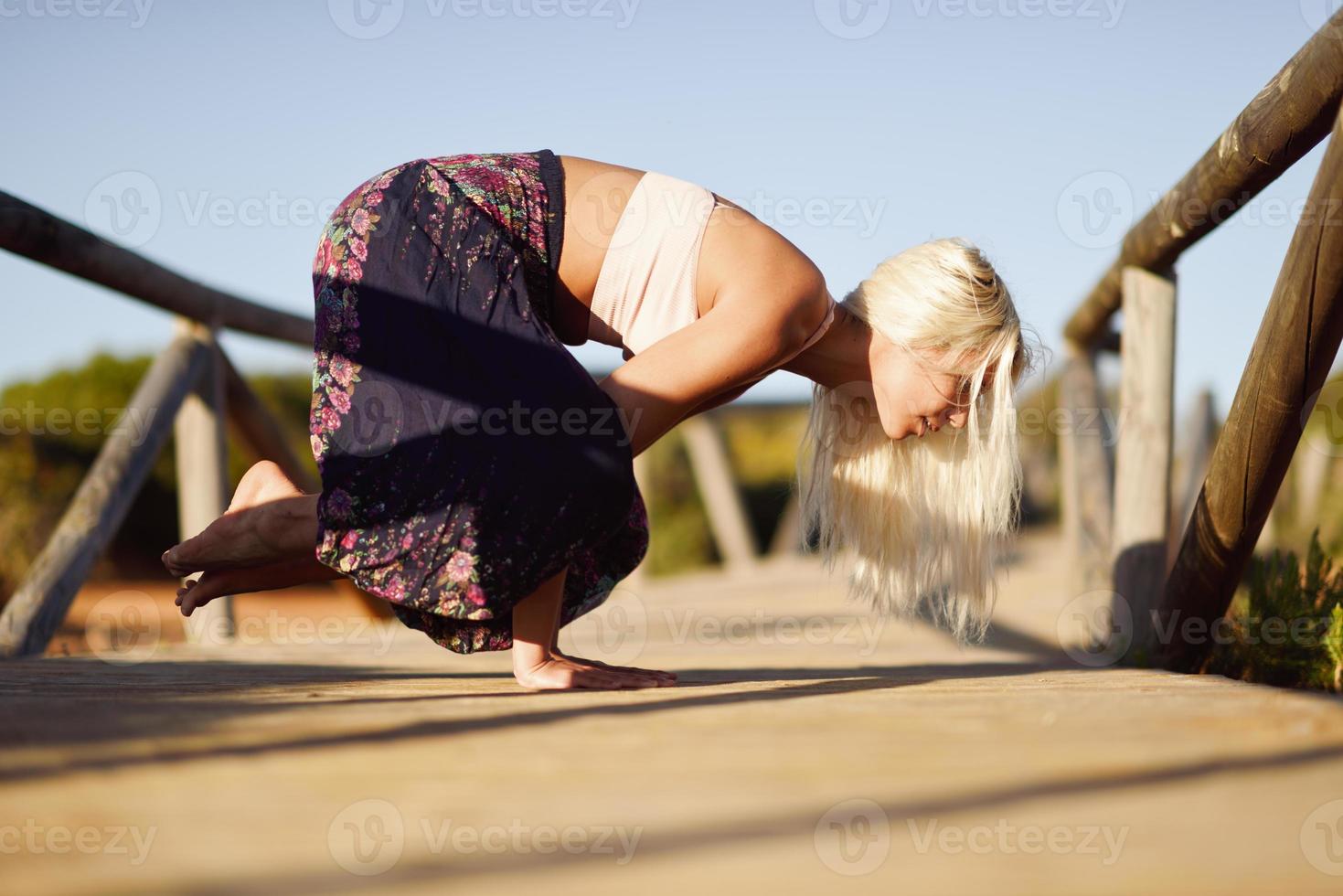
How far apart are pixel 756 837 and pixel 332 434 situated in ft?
4.05

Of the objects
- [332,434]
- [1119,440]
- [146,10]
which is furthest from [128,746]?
[146,10]

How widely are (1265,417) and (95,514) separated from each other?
2694 millimetres

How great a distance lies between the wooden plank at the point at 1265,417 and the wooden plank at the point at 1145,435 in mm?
481

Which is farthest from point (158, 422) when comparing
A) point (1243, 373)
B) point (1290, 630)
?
point (1290, 630)

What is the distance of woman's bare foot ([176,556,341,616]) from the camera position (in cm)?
202

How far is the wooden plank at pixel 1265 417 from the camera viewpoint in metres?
1.63

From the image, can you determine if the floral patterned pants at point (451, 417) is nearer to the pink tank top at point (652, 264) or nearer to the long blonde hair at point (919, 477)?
the pink tank top at point (652, 264)

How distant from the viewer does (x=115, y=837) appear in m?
0.76

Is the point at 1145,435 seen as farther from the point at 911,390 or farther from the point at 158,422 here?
the point at 158,422

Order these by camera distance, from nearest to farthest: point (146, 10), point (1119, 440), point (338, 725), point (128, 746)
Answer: point (128, 746) < point (338, 725) < point (1119, 440) < point (146, 10)

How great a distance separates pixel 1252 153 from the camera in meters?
1.91

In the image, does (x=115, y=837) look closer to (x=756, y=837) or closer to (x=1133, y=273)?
(x=756, y=837)

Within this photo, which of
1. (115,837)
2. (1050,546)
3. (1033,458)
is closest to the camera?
(115,837)

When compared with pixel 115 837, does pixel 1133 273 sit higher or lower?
higher
